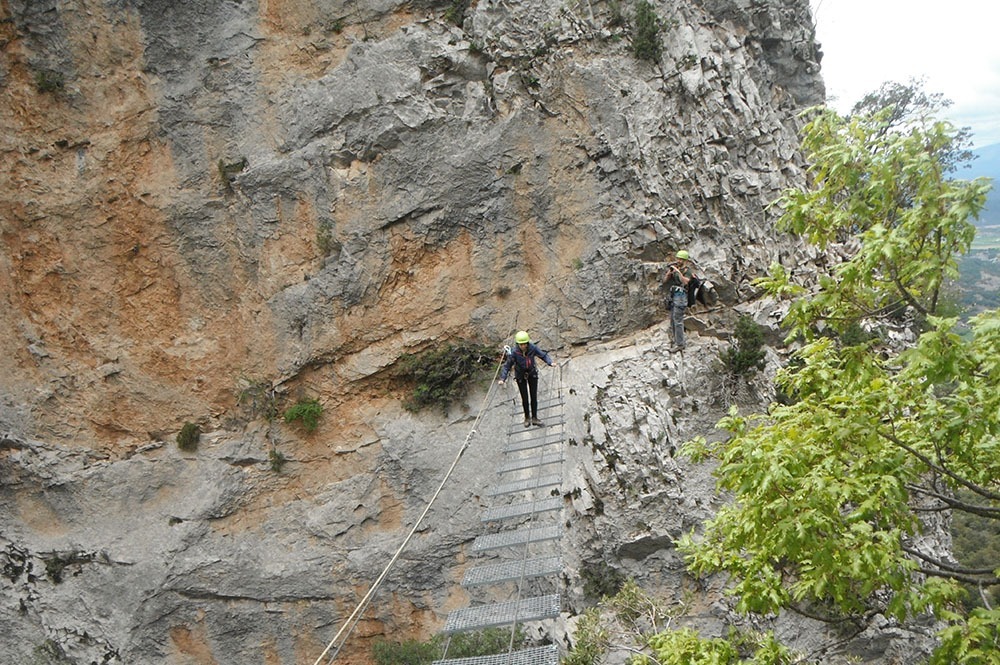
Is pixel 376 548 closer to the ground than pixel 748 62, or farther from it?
closer to the ground

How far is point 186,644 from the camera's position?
45.0 feet

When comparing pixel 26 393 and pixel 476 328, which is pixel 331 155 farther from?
pixel 26 393

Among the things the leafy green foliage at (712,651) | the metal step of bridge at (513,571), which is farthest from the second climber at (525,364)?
the leafy green foliage at (712,651)

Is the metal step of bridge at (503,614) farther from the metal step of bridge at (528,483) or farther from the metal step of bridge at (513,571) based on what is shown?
the metal step of bridge at (528,483)

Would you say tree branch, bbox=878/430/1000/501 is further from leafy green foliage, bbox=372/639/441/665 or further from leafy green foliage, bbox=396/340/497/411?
leafy green foliage, bbox=396/340/497/411

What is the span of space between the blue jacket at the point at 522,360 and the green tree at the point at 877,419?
612 cm

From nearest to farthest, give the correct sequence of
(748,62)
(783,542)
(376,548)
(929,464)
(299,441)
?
(783,542)
(929,464)
(376,548)
(299,441)
(748,62)

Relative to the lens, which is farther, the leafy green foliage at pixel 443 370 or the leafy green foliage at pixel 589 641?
the leafy green foliage at pixel 443 370

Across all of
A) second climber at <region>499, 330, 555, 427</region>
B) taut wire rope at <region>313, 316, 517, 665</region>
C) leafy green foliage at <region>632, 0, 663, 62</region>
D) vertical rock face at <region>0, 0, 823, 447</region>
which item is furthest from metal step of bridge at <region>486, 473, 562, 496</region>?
leafy green foliage at <region>632, 0, 663, 62</region>

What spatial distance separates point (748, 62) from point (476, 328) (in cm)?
1057

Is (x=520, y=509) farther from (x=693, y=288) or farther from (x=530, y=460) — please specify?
(x=693, y=288)

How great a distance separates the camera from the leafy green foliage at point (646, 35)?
1552 centimetres

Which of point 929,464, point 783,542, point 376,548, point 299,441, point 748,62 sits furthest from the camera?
point 748,62

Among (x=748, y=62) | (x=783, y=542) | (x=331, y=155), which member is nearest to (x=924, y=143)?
(x=783, y=542)
